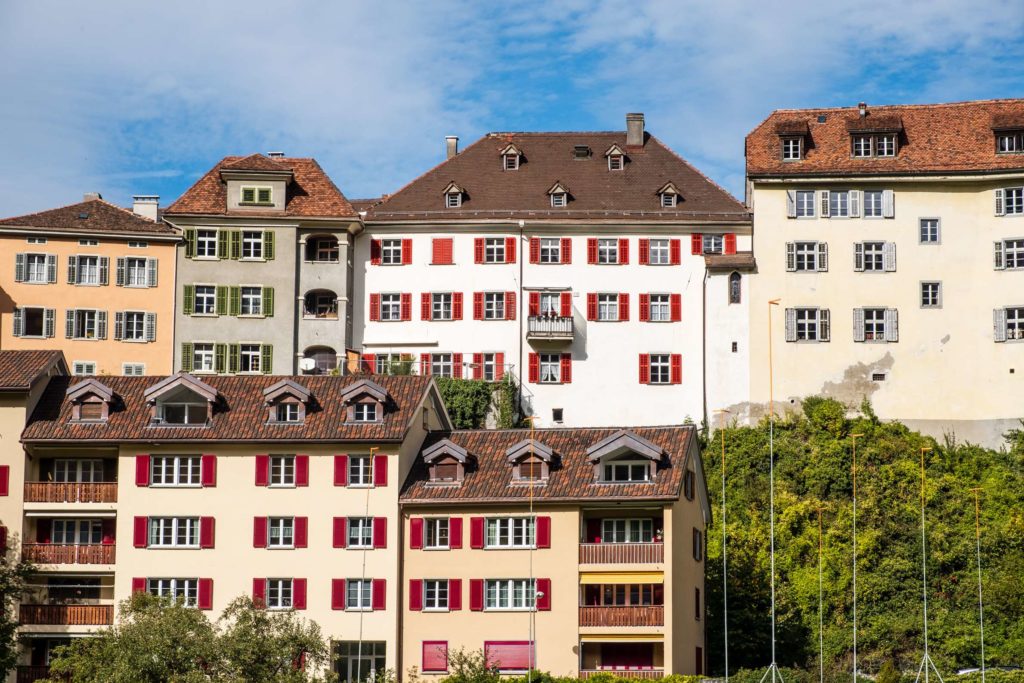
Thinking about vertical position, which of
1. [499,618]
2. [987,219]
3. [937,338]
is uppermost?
[987,219]

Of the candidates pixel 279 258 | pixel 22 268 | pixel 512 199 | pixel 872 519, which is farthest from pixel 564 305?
pixel 22 268

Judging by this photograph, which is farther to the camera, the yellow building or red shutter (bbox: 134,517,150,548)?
the yellow building

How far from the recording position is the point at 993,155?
3676 inches

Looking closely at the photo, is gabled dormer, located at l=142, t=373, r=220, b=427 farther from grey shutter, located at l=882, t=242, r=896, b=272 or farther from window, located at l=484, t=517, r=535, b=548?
grey shutter, located at l=882, t=242, r=896, b=272

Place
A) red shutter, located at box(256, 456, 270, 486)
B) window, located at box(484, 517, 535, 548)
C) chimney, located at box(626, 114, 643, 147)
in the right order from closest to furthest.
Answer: window, located at box(484, 517, 535, 548) < red shutter, located at box(256, 456, 270, 486) < chimney, located at box(626, 114, 643, 147)

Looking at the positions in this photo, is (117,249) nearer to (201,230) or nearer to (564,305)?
(201,230)

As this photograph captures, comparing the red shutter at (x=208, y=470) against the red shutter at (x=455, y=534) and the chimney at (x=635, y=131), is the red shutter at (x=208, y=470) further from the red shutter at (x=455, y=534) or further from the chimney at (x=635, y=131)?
the chimney at (x=635, y=131)

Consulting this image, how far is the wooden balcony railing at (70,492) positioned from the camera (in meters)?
74.3

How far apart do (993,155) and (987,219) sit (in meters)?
3.18

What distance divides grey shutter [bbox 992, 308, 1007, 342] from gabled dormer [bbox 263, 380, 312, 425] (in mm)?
35311

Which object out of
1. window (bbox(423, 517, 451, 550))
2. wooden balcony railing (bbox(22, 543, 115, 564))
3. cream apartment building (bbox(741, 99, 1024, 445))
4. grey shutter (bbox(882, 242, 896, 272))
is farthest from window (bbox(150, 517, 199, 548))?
grey shutter (bbox(882, 242, 896, 272))

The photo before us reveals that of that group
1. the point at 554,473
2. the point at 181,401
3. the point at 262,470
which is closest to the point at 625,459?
the point at 554,473

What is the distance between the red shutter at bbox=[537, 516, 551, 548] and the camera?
237 ft

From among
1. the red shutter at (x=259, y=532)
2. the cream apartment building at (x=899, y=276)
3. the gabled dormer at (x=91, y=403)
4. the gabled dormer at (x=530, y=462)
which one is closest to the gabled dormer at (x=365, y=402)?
the red shutter at (x=259, y=532)
